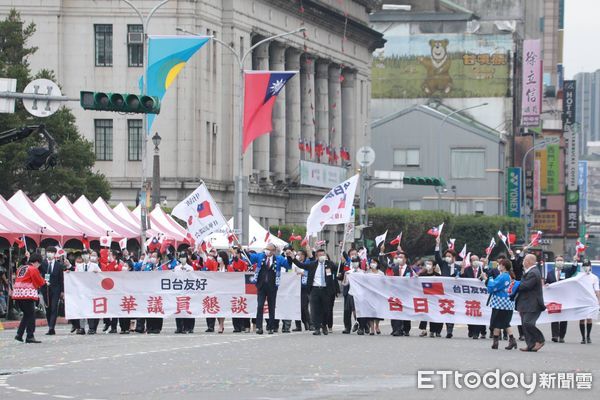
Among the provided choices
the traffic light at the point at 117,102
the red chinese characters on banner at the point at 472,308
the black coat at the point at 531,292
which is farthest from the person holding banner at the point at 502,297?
the traffic light at the point at 117,102

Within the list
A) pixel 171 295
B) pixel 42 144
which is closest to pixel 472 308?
pixel 171 295

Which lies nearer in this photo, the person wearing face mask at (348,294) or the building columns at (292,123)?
the person wearing face mask at (348,294)

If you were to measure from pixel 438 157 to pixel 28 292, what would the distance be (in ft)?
305

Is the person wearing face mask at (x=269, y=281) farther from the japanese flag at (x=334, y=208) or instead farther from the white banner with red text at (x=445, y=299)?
the japanese flag at (x=334, y=208)

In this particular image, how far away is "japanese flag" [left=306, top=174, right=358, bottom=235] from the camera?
3553cm

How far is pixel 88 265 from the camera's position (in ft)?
113

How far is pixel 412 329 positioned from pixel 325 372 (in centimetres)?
1552

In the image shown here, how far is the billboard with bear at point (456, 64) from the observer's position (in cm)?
12650

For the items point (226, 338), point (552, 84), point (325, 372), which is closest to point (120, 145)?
point (226, 338)

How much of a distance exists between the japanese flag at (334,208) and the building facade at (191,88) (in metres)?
32.7

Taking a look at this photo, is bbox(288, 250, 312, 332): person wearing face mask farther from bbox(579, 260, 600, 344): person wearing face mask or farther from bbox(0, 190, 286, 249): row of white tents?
bbox(0, 190, 286, 249): row of white tents

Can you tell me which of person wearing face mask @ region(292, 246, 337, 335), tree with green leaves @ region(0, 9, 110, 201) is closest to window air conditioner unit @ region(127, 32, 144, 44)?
tree with green leaves @ region(0, 9, 110, 201)

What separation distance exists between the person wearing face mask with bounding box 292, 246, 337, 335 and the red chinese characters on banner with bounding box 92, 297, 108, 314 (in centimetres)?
402

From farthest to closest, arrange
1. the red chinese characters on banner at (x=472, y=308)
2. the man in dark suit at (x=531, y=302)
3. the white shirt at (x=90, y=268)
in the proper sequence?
the white shirt at (x=90, y=268), the red chinese characters on banner at (x=472, y=308), the man in dark suit at (x=531, y=302)
